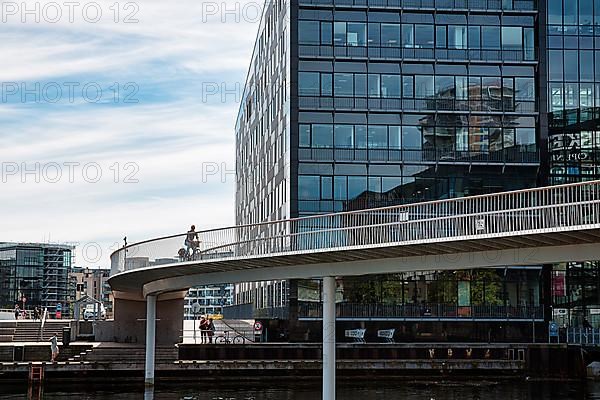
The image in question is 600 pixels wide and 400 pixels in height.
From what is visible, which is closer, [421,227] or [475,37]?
[421,227]

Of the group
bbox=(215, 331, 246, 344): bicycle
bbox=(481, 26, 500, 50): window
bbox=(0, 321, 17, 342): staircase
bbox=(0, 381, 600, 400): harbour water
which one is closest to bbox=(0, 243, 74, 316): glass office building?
bbox=(0, 321, 17, 342): staircase

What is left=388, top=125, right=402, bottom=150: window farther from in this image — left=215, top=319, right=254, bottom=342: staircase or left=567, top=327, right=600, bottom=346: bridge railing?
left=567, top=327, right=600, bottom=346: bridge railing

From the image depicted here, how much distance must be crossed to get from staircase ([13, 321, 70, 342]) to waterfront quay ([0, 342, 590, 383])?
6.95 meters

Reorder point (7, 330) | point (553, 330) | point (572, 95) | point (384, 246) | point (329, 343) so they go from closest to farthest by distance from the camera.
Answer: point (384, 246), point (329, 343), point (553, 330), point (7, 330), point (572, 95)

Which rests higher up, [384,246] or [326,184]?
[326,184]

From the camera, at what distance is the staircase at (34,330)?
6594 cm

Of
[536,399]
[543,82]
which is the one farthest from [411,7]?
[536,399]

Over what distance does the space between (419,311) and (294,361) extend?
11.6m

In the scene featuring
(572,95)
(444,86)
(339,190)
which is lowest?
(339,190)

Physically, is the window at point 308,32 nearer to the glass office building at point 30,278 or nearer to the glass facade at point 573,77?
the glass facade at point 573,77

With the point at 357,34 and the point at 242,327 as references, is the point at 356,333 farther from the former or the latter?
the point at 357,34

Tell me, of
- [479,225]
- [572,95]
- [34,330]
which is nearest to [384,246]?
[479,225]

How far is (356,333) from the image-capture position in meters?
63.5

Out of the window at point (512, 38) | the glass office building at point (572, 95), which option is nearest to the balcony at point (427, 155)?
the glass office building at point (572, 95)
